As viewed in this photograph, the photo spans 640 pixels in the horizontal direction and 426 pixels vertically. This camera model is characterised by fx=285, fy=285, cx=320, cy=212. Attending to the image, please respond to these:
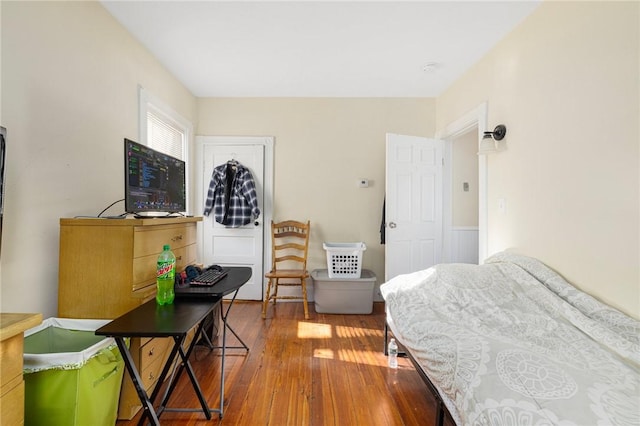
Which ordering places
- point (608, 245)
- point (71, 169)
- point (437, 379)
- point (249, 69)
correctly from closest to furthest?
point (437, 379) < point (608, 245) < point (71, 169) < point (249, 69)

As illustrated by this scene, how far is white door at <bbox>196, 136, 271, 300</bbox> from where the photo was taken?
3457mm

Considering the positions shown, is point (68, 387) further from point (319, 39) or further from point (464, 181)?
point (464, 181)

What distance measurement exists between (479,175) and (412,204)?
77cm

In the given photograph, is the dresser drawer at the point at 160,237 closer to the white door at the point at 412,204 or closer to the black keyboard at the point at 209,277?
the black keyboard at the point at 209,277

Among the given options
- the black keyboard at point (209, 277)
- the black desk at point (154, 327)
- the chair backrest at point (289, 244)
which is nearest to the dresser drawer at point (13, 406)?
the black desk at point (154, 327)

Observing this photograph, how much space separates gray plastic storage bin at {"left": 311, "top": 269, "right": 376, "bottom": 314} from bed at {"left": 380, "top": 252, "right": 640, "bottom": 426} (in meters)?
1.13

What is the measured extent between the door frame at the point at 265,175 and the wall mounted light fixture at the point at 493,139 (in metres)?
2.23

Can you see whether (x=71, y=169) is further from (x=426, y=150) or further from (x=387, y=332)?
(x=426, y=150)

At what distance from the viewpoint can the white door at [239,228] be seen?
11.3ft

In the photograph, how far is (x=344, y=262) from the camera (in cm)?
310

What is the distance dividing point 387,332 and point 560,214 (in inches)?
55.8

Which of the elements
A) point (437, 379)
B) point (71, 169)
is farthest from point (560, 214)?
point (71, 169)

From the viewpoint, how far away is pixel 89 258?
1.52 metres

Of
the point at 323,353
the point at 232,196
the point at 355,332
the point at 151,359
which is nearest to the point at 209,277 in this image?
the point at 151,359
